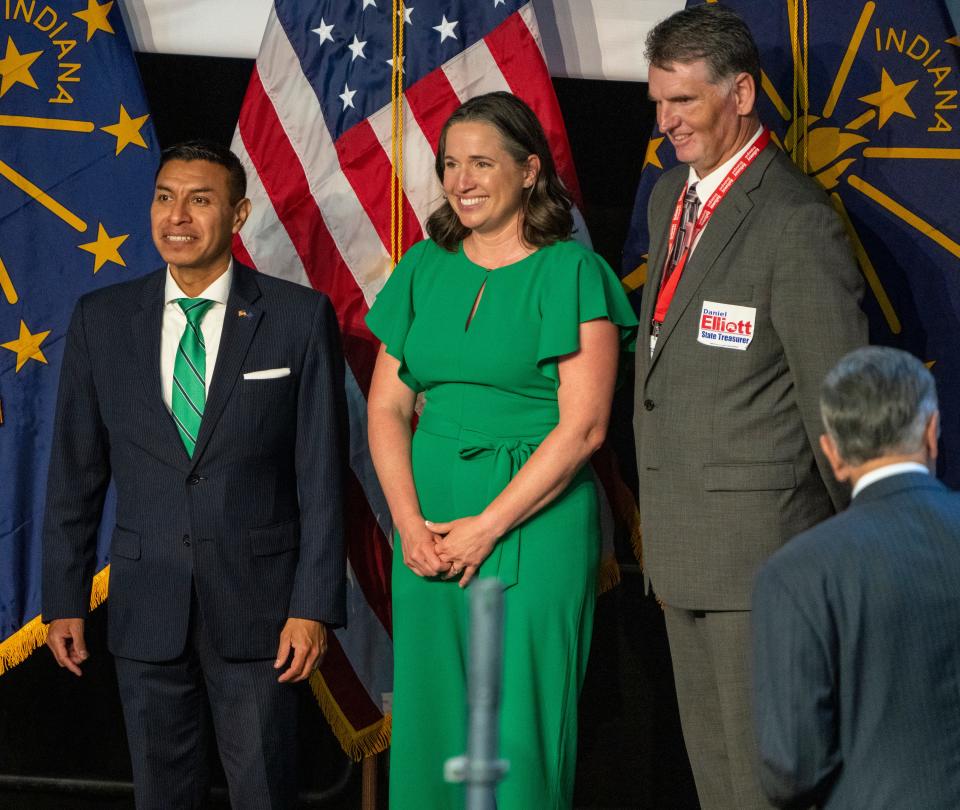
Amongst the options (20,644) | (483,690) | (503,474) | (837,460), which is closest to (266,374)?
(503,474)

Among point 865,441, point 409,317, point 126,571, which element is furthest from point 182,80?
point 865,441

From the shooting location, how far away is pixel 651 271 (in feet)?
9.62

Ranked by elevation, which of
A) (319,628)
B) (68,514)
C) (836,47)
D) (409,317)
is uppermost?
(836,47)

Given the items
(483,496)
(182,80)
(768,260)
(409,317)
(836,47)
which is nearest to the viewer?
(768,260)

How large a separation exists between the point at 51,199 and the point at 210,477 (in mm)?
1125

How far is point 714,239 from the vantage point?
2.75 metres

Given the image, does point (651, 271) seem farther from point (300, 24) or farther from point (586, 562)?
point (300, 24)

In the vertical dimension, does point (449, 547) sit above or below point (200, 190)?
below

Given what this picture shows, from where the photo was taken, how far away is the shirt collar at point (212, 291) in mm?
3047

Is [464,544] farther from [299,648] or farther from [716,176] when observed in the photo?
[716,176]

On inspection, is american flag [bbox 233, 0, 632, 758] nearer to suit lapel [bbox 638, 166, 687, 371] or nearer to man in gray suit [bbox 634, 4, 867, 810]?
suit lapel [bbox 638, 166, 687, 371]


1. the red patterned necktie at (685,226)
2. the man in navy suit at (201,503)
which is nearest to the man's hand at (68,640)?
the man in navy suit at (201,503)

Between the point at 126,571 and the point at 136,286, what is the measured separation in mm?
647

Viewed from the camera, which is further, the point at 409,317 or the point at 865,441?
the point at 409,317
